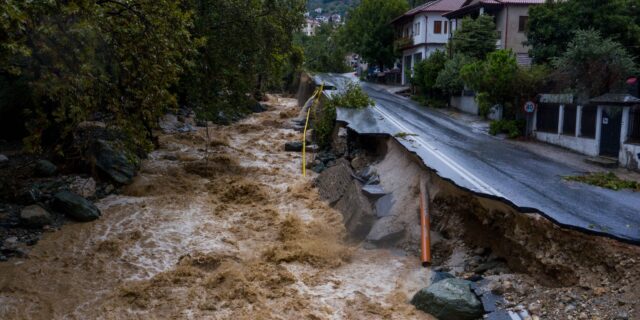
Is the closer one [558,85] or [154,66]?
[154,66]

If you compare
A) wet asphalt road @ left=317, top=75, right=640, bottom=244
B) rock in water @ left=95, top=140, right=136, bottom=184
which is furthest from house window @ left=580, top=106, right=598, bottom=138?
rock in water @ left=95, top=140, right=136, bottom=184

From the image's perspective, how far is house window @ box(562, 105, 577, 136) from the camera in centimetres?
2020

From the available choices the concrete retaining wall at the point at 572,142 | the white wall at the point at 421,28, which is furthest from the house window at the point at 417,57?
the concrete retaining wall at the point at 572,142

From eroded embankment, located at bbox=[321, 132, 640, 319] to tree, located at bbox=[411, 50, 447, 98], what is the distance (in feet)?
71.4

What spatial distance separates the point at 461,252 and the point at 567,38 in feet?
60.2

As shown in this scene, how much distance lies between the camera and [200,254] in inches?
500

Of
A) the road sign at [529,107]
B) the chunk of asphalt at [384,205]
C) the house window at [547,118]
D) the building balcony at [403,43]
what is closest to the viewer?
the chunk of asphalt at [384,205]

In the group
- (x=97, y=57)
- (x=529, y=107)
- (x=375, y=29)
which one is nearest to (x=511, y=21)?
(x=529, y=107)

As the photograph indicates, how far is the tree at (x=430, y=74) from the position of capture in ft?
119

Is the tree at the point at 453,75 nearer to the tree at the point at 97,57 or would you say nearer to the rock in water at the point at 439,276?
the tree at the point at 97,57

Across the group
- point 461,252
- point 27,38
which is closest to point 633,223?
point 461,252

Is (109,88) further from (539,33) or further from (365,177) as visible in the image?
(539,33)

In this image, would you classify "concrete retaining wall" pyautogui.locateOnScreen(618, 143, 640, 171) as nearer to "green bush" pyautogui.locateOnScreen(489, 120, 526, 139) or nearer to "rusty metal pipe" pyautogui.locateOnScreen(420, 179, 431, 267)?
"green bush" pyautogui.locateOnScreen(489, 120, 526, 139)

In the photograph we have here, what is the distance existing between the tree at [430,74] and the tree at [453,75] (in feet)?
5.82
